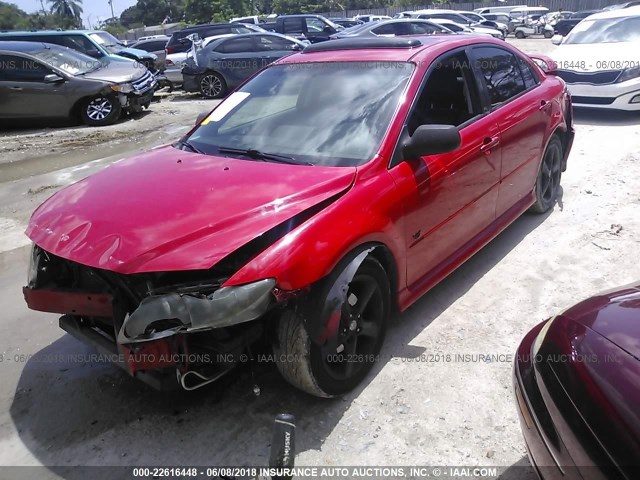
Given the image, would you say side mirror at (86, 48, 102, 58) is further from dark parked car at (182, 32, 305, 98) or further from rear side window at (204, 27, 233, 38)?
rear side window at (204, 27, 233, 38)

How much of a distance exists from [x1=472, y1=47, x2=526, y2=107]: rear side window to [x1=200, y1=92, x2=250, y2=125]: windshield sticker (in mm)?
1729

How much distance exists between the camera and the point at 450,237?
3.51 meters

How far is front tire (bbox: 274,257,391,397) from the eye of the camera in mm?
2521

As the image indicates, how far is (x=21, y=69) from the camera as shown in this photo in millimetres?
10117

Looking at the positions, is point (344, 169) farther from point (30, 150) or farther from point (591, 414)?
point (30, 150)

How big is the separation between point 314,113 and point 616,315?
2076 mm

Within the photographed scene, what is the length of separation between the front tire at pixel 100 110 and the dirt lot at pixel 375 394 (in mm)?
6166

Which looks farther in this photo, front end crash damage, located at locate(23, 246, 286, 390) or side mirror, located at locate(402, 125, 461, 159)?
side mirror, located at locate(402, 125, 461, 159)

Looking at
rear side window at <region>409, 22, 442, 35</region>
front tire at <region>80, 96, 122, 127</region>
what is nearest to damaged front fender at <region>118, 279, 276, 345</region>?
A: front tire at <region>80, 96, 122, 127</region>

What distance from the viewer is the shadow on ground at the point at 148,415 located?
2539 millimetres

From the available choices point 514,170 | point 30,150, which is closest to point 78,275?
point 514,170

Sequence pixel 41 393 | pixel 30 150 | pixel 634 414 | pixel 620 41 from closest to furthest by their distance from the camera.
→ 1. pixel 634 414
2. pixel 41 393
3. pixel 30 150
4. pixel 620 41

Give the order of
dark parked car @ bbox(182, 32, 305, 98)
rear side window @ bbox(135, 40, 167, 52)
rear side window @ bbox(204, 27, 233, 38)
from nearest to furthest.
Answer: dark parked car @ bbox(182, 32, 305, 98) → rear side window @ bbox(204, 27, 233, 38) → rear side window @ bbox(135, 40, 167, 52)

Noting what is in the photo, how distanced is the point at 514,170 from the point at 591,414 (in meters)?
2.86
